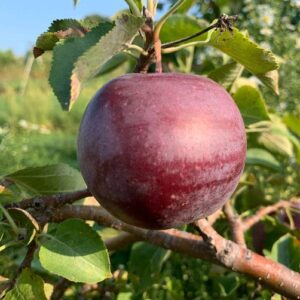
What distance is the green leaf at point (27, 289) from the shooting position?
0.77 meters

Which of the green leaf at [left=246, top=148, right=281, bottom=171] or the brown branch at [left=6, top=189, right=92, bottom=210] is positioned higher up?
the brown branch at [left=6, top=189, right=92, bottom=210]

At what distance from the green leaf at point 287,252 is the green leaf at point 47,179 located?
0.37m

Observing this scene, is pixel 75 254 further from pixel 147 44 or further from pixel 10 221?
pixel 147 44

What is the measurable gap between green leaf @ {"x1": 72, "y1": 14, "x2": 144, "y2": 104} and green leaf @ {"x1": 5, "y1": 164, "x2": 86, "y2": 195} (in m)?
0.33

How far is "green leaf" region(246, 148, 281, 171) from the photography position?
126cm

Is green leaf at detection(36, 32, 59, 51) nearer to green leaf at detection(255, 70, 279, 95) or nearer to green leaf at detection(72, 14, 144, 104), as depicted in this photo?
green leaf at detection(72, 14, 144, 104)

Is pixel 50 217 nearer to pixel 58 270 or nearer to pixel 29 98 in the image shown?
pixel 58 270

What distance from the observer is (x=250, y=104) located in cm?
103

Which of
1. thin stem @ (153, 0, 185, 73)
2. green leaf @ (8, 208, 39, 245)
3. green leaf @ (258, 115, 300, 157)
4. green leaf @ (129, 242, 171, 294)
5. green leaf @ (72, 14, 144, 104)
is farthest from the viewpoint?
green leaf @ (258, 115, 300, 157)

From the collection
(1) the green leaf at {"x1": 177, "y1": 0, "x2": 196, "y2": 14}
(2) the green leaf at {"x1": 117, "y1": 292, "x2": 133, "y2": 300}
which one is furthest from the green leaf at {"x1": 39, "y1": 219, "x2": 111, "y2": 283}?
(1) the green leaf at {"x1": 177, "y1": 0, "x2": 196, "y2": 14}

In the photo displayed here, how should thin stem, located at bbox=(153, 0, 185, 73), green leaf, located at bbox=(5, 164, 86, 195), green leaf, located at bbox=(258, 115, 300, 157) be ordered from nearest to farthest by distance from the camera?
thin stem, located at bbox=(153, 0, 185, 73) → green leaf, located at bbox=(5, 164, 86, 195) → green leaf, located at bbox=(258, 115, 300, 157)

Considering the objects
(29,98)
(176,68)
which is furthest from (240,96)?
(29,98)

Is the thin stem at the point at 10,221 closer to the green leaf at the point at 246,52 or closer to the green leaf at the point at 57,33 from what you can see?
the green leaf at the point at 57,33

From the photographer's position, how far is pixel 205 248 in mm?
849
